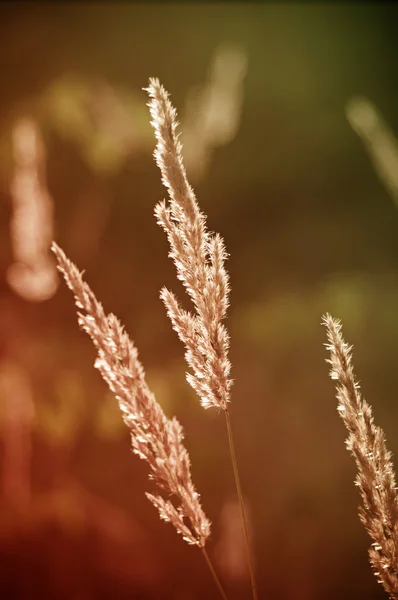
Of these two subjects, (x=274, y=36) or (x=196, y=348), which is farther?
(x=274, y=36)

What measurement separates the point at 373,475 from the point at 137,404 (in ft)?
1.06

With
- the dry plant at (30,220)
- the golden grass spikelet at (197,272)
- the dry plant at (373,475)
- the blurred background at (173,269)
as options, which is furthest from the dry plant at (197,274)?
the dry plant at (30,220)

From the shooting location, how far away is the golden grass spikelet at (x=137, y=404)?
22.2 inches

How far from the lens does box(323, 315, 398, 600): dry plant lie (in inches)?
22.4

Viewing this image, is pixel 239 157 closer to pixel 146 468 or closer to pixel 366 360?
pixel 366 360

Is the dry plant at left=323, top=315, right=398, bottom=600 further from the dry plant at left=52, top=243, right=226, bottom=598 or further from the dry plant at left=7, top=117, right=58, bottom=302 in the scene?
the dry plant at left=7, top=117, right=58, bottom=302

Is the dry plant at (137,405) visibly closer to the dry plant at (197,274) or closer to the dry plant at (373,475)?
the dry plant at (197,274)

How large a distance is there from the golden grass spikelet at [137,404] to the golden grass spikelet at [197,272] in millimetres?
75

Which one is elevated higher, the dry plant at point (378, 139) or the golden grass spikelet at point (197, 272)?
the dry plant at point (378, 139)

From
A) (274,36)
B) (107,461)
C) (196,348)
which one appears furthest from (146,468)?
(274,36)

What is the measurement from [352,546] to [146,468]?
70cm

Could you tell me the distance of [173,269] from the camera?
4.91 feet

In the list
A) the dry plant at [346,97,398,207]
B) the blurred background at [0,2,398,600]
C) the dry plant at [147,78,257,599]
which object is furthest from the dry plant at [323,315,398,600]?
the dry plant at [346,97,398,207]

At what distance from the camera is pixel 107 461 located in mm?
1465
